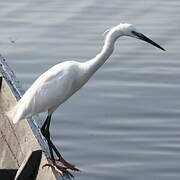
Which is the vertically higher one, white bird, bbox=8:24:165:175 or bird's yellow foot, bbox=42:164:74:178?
white bird, bbox=8:24:165:175

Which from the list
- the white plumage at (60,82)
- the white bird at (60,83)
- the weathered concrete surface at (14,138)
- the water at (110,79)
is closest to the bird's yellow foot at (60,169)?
the weathered concrete surface at (14,138)

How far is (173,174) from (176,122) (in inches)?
40.7

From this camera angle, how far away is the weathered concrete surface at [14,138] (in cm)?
673

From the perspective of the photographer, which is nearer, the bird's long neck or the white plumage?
the white plumage

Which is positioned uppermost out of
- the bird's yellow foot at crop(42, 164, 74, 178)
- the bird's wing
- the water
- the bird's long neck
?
the bird's long neck

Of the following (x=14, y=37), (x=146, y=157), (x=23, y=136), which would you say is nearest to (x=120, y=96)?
(x=146, y=157)

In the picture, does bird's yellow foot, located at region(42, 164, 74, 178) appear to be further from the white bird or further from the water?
the water

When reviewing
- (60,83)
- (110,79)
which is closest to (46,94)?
(60,83)

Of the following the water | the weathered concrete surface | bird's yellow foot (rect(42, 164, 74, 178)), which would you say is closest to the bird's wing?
the weathered concrete surface

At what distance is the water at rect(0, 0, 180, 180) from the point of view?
9.88 meters

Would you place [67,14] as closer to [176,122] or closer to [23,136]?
[176,122]

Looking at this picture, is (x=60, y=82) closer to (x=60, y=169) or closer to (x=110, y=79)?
(x=60, y=169)

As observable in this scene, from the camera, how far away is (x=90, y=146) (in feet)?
33.2

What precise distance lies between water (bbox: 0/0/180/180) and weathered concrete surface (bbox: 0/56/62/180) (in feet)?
5.88
